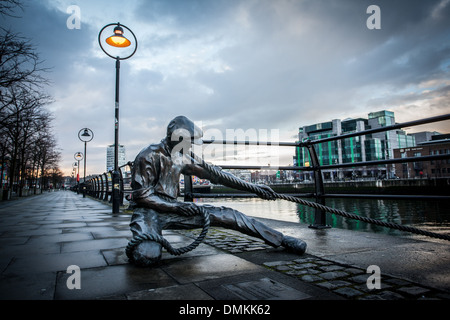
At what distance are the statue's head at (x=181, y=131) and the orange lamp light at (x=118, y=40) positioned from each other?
759 centimetres

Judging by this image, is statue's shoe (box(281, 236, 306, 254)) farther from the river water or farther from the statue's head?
the river water

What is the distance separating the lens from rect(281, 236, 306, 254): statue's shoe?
9.60 feet

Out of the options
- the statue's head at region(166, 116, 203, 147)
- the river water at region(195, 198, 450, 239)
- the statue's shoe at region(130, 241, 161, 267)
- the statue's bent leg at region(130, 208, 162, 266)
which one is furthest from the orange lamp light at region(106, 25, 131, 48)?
the river water at region(195, 198, 450, 239)

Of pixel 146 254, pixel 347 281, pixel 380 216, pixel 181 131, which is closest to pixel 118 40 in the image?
pixel 181 131

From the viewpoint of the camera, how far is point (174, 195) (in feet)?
9.73

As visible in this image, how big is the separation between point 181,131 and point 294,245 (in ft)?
5.61

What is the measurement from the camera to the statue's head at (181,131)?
9.63 ft

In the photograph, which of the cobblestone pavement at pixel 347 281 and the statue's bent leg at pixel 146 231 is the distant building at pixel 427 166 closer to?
the cobblestone pavement at pixel 347 281

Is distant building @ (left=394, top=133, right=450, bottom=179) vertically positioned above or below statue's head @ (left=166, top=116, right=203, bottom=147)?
above

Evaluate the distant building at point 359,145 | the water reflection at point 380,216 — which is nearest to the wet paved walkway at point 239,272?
the water reflection at point 380,216

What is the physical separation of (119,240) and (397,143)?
12670 centimetres

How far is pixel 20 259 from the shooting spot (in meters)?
2.96

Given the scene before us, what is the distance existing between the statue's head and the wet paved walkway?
1256 millimetres

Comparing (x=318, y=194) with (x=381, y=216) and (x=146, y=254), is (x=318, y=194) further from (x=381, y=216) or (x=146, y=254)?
→ (x=381, y=216)
